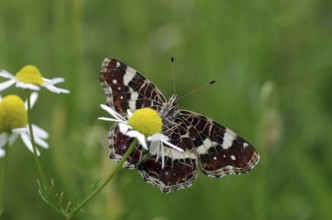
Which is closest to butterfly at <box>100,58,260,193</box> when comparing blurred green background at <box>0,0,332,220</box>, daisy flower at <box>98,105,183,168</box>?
daisy flower at <box>98,105,183,168</box>

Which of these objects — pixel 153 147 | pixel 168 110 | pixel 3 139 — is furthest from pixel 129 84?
pixel 3 139

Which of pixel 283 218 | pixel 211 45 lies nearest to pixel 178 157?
pixel 283 218

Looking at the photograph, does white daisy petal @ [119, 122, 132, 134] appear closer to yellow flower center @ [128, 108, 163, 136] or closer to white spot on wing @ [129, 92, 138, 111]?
yellow flower center @ [128, 108, 163, 136]

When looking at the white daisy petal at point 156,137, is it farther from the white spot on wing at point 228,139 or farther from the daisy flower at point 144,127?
the white spot on wing at point 228,139

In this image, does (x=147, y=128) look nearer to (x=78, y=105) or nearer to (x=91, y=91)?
(x=78, y=105)

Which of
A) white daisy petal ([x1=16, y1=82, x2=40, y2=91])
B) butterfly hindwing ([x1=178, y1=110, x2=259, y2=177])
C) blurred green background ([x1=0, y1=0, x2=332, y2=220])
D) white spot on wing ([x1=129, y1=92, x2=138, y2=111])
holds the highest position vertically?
white daisy petal ([x1=16, y1=82, x2=40, y2=91])

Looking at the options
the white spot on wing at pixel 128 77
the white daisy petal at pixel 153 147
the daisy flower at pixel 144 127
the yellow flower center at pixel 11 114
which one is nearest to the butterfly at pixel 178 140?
the white spot on wing at pixel 128 77
